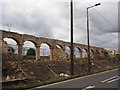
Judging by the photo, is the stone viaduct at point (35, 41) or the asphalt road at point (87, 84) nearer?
the asphalt road at point (87, 84)

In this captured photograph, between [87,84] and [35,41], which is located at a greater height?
[35,41]

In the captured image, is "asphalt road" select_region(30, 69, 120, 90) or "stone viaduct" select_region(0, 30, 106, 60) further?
"stone viaduct" select_region(0, 30, 106, 60)

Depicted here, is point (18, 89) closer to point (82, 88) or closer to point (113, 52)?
point (82, 88)

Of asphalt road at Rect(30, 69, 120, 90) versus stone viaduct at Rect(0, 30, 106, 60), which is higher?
stone viaduct at Rect(0, 30, 106, 60)

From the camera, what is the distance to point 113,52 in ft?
294

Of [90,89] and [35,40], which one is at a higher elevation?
[35,40]

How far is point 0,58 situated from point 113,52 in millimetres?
63991

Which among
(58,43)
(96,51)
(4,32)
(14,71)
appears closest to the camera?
(14,71)

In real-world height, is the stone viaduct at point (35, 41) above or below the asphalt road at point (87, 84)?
above

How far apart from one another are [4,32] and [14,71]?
34.0 ft

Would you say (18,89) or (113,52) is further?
(113,52)

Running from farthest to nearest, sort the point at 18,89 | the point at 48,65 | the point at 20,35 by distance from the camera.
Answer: the point at 20,35 < the point at 48,65 < the point at 18,89

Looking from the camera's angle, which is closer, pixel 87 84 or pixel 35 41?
pixel 87 84

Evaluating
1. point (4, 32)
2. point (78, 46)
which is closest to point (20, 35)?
point (4, 32)
